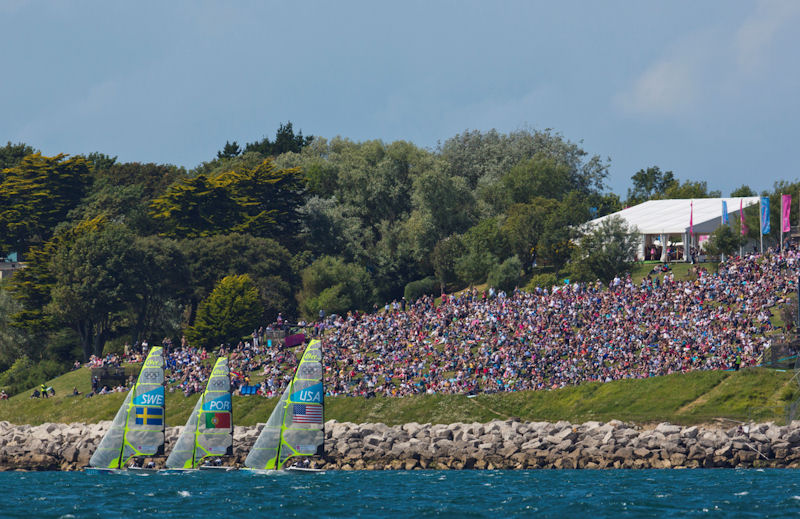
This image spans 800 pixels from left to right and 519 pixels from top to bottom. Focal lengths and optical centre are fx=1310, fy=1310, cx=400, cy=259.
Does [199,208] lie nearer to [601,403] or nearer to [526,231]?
[526,231]

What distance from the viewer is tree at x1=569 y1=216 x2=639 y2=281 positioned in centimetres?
8719

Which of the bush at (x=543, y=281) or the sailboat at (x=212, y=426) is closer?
the sailboat at (x=212, y=426)

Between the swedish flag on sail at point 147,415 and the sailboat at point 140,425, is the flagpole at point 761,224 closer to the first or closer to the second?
the sailboat at point 140,425

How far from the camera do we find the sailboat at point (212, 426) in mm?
53375

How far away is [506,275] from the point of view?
93.2 meters

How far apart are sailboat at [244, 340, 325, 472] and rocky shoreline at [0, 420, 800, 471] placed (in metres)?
2.81

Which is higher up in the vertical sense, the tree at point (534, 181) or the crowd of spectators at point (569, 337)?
the tree at point (534, 181)

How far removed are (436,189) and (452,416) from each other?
142 feet

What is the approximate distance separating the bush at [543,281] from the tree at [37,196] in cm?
4203

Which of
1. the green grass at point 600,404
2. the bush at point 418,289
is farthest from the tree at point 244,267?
the green grass at point 600,404

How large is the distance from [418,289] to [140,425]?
147ft

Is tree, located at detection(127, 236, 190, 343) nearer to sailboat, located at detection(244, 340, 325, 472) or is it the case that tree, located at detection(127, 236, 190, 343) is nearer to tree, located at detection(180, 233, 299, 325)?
tree, located at detection(180, 233, 299, 325)

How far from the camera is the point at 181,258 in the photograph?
309 feet

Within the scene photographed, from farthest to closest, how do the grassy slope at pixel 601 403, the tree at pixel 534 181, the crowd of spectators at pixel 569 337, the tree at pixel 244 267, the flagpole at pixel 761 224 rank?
the tree at pixel 534 181 → the tree at pixel 244 267 → the flagpole at pixel 761 224 → the crowd of spectators at pixel 569 337 → the grassy slope at pixel 601 403
